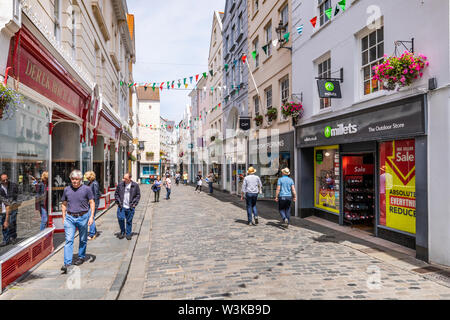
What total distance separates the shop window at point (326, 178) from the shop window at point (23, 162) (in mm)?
8347

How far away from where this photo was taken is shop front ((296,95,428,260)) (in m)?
6.49

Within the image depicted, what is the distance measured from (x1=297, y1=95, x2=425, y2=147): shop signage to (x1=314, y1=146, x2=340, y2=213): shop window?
1.96 ft

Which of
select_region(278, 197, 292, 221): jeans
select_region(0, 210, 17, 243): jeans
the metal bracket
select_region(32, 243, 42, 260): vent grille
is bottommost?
select_region(32, 243, 42, 260): vent grille

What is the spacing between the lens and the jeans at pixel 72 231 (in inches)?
222

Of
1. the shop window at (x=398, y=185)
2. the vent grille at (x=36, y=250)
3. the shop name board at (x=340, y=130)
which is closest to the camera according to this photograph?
the vent grille at (x=36, y=250)

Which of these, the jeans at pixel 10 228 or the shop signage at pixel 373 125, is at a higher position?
the shop signage at pixel 373 125

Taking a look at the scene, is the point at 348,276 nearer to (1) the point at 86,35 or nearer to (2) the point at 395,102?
(2) the point at 395,102

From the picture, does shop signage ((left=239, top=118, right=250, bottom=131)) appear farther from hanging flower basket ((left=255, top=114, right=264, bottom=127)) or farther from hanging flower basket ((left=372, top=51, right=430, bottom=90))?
hanging flower basket ((left=372, top=51, right=430, bottom=90))

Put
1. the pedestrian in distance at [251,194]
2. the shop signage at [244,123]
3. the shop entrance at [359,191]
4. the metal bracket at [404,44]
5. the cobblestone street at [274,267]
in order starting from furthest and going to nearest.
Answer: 1. the shop signage at [244,123]
2. the pedestrian in distance at [251,194]
3. the shop entrance at [359,191]
4. the metal bracket at [404,44]
5. the cobblestone street at [274,267]

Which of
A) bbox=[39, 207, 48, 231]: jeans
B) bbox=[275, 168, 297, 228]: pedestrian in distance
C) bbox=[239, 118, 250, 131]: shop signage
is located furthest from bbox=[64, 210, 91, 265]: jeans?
bbox=[239, 118, 250, 131]: shop signage

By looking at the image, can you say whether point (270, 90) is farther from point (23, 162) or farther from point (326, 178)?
point (23, 162)

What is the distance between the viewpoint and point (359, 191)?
978 centimetres

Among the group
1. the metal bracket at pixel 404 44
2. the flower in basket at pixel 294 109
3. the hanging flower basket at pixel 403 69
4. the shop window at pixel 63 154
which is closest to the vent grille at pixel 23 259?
the shop window at pixel 63 154

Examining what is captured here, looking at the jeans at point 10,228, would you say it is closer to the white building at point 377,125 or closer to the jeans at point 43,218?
the jeans at point 43,218
